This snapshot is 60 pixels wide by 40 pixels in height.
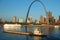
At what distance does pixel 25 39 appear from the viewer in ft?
265

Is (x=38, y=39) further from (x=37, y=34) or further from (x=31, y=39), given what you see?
(x=37, y=34)

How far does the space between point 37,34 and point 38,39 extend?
40.5 feet

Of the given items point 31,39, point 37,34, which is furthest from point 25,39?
point 37,34

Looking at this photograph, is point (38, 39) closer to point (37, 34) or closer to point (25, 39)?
Answer: point (25, 39)

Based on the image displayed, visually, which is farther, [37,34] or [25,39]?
[37,34]

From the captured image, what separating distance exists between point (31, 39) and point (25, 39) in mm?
2719

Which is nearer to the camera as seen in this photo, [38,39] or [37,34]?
[38,39]

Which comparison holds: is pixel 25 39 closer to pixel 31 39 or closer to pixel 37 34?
pixel 31 39

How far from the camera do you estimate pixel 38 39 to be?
77.8 metres

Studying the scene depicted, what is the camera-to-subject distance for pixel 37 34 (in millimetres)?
90062

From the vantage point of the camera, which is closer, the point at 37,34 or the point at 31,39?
the point at 31,39

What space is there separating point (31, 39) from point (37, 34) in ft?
36.1

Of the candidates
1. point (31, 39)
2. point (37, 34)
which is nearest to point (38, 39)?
point (31, 39)

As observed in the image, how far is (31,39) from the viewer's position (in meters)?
79.5
